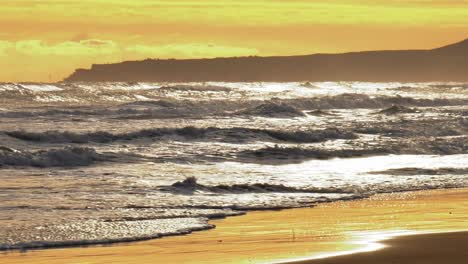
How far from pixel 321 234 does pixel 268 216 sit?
89.4 inches

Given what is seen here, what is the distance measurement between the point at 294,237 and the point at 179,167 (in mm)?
11012

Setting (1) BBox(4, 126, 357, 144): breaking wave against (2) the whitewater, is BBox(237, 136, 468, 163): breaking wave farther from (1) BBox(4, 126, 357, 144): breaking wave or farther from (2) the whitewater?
(1) BBox(4, 126, 357, 144): breaking wave

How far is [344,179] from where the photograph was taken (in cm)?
2336

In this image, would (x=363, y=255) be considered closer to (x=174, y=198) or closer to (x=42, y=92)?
(x=174, y=198)

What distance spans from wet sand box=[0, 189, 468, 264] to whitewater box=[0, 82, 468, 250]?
1.85 feet

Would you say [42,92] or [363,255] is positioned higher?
[42,92]

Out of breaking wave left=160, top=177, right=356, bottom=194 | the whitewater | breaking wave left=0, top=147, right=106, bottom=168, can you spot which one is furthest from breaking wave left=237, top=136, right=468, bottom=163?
breaking wave left=160, top=177, right=356, bottom=194

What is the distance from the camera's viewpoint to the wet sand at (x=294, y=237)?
13164 millimetres

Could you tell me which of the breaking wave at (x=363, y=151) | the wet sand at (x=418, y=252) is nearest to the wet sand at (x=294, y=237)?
the wet sand at (x=418, y=252)

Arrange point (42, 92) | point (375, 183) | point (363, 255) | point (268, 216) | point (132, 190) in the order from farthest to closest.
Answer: point (42, 92) → point (375, 183) → point (132, 190) → point (268, 216) → point (363, 255)

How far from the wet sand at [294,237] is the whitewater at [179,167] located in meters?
0.56

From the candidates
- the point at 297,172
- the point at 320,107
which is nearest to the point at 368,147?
the point at 297,172

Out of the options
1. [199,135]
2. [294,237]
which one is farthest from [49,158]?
[294,237]

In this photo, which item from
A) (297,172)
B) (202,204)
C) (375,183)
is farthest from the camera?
(297,172)
